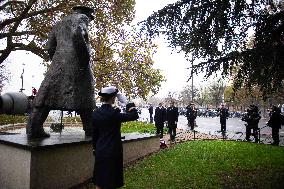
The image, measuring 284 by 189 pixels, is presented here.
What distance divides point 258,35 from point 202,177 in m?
3.24

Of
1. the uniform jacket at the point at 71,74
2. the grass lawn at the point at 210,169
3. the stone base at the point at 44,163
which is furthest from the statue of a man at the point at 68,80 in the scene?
the grass lawn at the point at 210,169

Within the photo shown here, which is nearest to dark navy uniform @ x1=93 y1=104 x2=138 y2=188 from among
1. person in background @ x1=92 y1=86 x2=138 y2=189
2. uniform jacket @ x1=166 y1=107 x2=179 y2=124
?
Answer: person in background @ x1=92 y1=86 x2=138 y2=189

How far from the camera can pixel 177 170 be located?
7562 mm

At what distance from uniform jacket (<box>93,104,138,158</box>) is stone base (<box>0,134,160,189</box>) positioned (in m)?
1.34

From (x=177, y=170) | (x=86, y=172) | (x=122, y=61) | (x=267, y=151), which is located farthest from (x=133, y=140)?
(x=122, y=61)

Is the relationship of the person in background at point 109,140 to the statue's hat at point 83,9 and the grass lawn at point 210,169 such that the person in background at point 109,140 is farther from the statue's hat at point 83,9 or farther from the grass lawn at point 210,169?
the statue's hat at point 83,9

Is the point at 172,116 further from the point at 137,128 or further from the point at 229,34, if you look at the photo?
the point at 229,34

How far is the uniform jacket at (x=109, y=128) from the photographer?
13.7 ft

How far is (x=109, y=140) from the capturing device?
13.8 feet

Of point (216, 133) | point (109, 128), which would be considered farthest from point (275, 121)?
point (109, 128)

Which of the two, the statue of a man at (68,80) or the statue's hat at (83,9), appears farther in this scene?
the statue's hat at (83,9)

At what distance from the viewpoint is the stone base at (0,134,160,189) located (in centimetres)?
502

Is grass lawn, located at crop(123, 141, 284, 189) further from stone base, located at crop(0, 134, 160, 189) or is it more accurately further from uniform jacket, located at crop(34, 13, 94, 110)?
uniform jacket, located at crop(34, 13, 94, 110)

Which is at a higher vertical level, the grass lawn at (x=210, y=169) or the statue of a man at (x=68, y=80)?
the statue of a man at (x=68, y=80)
